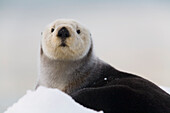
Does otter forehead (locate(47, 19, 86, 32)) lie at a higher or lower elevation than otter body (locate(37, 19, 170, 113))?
higher

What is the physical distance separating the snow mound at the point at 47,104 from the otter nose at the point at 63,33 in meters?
2.01

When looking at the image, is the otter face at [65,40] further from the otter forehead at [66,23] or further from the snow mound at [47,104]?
the snow mound at [47,104]

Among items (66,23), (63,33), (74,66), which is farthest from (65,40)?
(74,66)

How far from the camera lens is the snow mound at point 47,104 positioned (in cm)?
343

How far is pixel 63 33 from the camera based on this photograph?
563cm

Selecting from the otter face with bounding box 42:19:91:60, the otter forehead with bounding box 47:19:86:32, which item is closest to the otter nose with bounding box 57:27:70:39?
the otter face with bounding box 42:19:91:60

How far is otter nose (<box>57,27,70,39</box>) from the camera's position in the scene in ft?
18.5

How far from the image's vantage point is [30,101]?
3.62 metres

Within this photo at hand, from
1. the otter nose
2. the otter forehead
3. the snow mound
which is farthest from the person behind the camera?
the otter forehead

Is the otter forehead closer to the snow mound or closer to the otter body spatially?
the otter body

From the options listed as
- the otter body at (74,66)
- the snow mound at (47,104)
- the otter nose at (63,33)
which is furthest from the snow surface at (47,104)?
the otter nose at (63,33)

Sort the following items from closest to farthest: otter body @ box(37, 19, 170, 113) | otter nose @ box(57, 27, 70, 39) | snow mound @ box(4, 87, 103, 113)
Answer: snow mound @ box(4, 87, 103, 113)
otter body @ box(37, 19, 170, 113)
otter nose @ box(57, 27, 70, 39)

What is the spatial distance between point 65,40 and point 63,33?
12 cm

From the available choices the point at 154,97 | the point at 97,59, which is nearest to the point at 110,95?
the point at 154,97
